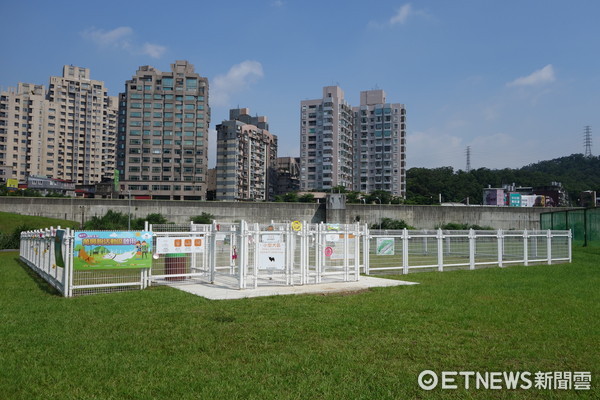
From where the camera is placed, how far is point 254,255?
13.4 m

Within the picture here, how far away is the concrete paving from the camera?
39.7ft

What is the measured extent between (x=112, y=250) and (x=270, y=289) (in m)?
4.49

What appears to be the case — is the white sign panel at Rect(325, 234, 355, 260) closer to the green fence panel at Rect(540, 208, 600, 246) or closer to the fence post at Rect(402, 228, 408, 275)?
the fence post at Rect(402, 228, 408, 275)

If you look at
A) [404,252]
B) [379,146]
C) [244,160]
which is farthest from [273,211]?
[379,146]

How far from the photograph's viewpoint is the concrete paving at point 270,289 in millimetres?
12086

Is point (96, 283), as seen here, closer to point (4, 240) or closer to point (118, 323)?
point (118, 323)

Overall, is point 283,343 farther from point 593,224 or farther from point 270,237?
point 593,224

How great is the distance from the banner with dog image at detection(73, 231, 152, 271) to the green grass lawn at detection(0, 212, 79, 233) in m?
46.2

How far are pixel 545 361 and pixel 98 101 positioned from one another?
5911 inches

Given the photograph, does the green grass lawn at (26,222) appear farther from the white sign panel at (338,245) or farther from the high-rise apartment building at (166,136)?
the white sign panel at (338,245)

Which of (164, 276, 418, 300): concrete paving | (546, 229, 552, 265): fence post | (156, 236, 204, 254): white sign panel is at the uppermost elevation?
(156, 236, 204, 254): white sign panel

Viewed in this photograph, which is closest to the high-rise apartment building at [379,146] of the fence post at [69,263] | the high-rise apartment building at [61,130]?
the high-rise apartment building at [61,130]

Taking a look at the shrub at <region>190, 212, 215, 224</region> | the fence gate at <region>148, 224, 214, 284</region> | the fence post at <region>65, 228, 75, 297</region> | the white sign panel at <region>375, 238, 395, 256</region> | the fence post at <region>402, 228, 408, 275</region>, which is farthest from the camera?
the shrub at <region>190, 212, 215, 224</region>

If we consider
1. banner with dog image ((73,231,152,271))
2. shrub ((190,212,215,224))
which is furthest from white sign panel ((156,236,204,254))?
shrub ((190,212,215,224))
